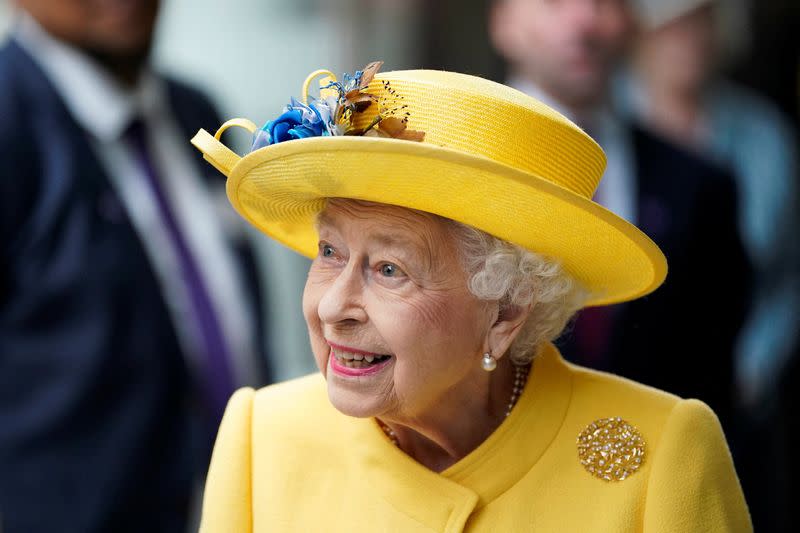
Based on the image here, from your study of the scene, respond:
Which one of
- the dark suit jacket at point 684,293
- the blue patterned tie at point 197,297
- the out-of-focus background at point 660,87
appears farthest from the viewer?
the out-of-focus background at point 660,87

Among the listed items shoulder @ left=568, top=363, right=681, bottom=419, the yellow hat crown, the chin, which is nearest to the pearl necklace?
shoulder @ left=568, top=363, right=681, bottom=419

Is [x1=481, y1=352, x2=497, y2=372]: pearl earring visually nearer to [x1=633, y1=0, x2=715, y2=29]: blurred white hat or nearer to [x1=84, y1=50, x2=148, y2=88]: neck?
[x1=84, y1=50, x2=148, y2=88]: neck

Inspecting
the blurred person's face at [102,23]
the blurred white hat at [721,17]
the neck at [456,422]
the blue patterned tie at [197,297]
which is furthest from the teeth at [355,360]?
the blurred white hat at [721,17]

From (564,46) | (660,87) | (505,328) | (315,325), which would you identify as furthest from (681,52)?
(315,325)

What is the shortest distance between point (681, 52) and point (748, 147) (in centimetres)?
57

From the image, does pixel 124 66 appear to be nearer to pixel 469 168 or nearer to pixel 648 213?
pixel 648 213

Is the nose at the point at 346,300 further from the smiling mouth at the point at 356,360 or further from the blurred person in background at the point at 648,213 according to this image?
the blurred person in background at the point at 648,213

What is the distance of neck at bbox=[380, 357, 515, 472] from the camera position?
102 inches

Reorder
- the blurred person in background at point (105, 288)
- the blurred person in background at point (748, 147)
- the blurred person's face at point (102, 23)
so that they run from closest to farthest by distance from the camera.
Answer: the blurred person in background at point (105, 288) → the blurred person's face at point (102, 23) → the blurred person in background at point (748, 147)

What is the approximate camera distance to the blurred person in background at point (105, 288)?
4457mm

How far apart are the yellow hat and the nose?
16 centimetres

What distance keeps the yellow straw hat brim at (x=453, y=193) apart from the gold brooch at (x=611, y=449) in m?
0.31

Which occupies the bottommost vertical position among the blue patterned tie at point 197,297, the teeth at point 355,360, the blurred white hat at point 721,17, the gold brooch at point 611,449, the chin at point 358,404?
the blue patterned tie at point 197,297

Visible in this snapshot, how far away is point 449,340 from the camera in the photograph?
8.06 ft
